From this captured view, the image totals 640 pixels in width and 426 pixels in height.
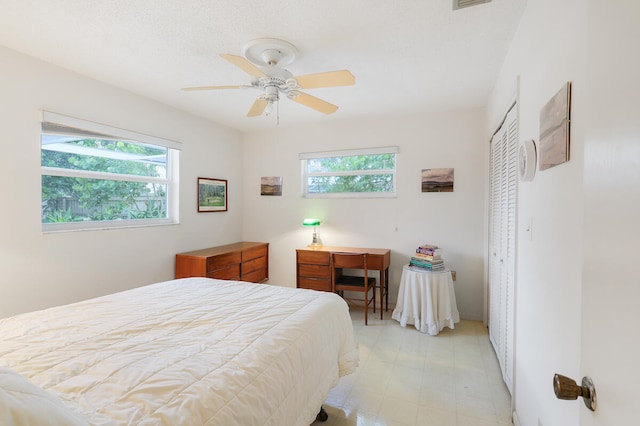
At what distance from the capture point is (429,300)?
318cm

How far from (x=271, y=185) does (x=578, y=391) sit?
431cm

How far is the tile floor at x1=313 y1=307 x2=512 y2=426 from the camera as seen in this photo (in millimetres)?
1931

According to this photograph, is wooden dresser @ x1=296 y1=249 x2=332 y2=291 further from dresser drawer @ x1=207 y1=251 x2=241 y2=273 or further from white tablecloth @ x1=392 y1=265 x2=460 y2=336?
white tablecloth @ x1=392 y1=265 x2=460 y2=336

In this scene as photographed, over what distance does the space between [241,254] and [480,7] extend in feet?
11.4

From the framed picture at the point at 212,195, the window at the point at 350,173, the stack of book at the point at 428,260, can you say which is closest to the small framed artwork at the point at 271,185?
the window at the point at 350,173

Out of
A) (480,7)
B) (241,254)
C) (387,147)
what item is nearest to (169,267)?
(241,254)

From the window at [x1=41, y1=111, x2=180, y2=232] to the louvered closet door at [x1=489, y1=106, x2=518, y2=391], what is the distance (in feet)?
11.2

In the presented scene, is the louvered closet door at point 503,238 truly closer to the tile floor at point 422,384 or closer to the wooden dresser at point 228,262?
the tile floor at point 422,384

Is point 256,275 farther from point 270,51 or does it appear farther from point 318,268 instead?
point 270,51

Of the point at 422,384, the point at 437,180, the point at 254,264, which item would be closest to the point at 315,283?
the point at 254,264

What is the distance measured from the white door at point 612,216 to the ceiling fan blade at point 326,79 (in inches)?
54.1

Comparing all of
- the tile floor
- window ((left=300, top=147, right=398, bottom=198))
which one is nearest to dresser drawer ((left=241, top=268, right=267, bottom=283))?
window ((left=300, top=147, right=398, bottom=198))

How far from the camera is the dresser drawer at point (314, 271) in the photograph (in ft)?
12.5

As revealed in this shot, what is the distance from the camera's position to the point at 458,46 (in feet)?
7.19
